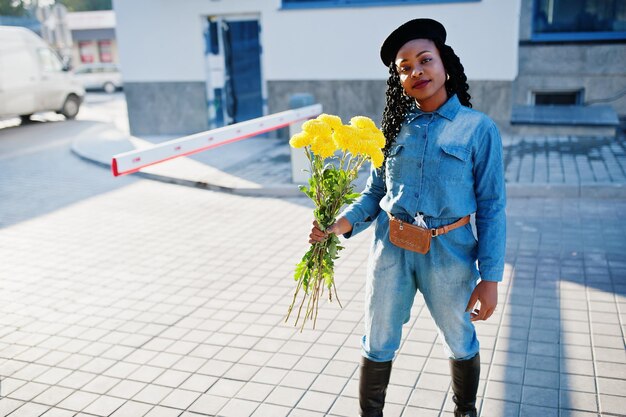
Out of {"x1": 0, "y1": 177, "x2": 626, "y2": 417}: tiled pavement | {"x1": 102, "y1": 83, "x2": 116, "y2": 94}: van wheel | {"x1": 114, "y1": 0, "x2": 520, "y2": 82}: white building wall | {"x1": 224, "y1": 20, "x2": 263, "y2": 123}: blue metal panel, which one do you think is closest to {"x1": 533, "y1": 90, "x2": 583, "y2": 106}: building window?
{"x1": 114, "y1": 0, "x2": 520, "y2": 82}: white building wall

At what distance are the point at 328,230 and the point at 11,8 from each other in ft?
142

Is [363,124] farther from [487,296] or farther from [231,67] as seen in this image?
[231,67]

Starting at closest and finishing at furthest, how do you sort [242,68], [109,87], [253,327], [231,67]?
[253,327] < [231,67] < [242,68] < [109,87]

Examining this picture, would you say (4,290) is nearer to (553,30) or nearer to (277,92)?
(277,92)

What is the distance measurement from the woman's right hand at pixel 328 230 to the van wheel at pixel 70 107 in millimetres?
16003

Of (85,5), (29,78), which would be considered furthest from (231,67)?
(85,5)

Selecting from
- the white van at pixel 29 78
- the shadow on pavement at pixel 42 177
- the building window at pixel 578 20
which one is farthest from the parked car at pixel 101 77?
the building window at pixel 578 20

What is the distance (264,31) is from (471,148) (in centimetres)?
961

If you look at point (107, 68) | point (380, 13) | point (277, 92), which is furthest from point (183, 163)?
point (107, 68)

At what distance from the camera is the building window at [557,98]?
11766 mm

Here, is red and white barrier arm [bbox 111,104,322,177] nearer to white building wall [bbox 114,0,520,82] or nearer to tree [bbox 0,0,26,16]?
white building wall [bbox 114,0,520,82]

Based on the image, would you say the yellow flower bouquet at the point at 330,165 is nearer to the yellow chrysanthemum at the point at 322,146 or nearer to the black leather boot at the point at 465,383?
the yellow chrysanthemum at the point at 322,146

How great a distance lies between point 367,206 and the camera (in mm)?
2814

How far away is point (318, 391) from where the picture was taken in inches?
136
